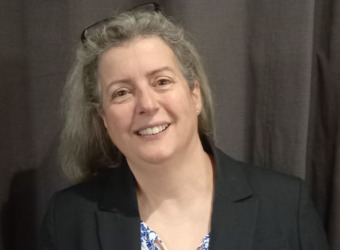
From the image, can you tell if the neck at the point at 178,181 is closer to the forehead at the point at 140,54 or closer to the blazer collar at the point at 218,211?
the blazer collar at the point at 218,211

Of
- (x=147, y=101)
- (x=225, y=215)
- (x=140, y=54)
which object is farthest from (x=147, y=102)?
(x=225, y=215)

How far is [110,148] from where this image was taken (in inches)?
50.1

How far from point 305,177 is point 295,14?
1.55 feet

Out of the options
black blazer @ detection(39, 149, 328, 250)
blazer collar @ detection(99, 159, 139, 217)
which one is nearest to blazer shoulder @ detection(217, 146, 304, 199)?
black blazer @ detection(39, 149, 328, 250)

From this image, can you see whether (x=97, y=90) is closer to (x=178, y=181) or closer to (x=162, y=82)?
(x=162, y=82)

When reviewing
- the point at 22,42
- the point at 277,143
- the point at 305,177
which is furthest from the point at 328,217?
the point at 22,42

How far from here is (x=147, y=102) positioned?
3.12ft

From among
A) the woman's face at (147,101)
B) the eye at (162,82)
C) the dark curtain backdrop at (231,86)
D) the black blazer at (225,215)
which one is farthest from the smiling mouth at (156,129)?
the dark curtain backdrop at (231,86)

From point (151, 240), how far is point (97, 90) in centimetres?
41

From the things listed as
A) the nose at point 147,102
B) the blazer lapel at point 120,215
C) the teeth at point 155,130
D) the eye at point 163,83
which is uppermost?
the eye at point 163,83

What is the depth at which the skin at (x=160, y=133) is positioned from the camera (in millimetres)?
972

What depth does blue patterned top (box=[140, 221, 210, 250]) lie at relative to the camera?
1.02m

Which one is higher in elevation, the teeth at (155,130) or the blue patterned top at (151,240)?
the teeth at (155,130)

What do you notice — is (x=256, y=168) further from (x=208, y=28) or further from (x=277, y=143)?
(x=208, y=28)
